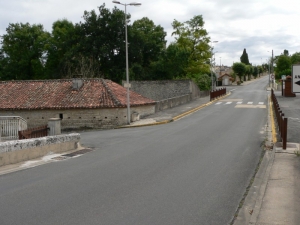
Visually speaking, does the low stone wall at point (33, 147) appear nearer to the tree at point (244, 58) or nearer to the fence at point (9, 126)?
the fence at point (9, 126)

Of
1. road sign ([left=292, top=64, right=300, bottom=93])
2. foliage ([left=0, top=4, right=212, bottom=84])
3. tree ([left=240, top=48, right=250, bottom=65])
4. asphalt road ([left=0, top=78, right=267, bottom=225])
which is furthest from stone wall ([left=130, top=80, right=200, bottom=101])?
tree ([left=240, top=48, right=250, bottom=65])

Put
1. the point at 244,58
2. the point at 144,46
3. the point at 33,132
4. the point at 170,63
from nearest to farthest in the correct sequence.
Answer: the point at 33,132, the point at 170,63, the point at 144,46, the point at 244,58

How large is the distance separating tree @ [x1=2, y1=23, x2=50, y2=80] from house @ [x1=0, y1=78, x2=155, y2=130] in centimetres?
2664

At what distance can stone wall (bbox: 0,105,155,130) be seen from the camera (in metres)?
27.6

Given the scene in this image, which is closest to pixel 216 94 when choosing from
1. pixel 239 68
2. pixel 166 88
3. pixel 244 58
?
pixel 166 88

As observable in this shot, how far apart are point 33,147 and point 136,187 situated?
5.27 metres

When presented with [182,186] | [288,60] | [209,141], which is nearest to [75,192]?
[182,186]

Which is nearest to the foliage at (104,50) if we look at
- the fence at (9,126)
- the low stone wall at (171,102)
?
the low stone wall at (171,102)

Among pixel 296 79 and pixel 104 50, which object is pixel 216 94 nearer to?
pixel 104 50

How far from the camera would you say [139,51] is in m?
52.2

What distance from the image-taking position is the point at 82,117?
2800 centimetres

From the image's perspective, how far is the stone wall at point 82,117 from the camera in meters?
27.6

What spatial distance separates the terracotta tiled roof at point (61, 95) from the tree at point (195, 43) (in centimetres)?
2760

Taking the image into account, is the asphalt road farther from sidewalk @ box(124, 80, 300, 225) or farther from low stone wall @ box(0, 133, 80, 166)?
low stone wall @ box(0, 133, 80, 166)
